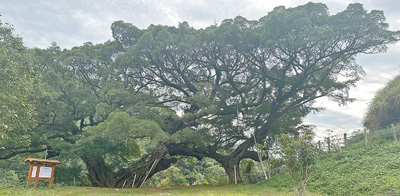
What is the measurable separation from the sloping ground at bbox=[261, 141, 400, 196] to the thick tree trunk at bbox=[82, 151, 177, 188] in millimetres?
6765

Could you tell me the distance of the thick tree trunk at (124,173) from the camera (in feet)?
48.4

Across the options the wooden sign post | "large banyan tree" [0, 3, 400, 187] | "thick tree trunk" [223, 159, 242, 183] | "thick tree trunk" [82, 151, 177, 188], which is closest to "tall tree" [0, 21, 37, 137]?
the wooden sign post

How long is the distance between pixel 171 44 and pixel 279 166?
11.1 m

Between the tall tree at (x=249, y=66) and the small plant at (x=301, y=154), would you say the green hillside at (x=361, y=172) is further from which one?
the tall tree at (x=249, y=66)

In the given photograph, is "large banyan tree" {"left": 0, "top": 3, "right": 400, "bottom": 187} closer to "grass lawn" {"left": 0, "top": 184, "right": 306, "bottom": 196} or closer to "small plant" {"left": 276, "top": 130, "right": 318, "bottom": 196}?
"grass lawn" {"left": 0, "top": 184, "right": 306, "bottom": 196}

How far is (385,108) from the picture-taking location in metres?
15.0

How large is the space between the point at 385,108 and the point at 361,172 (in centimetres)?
794

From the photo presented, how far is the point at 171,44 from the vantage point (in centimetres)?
1416

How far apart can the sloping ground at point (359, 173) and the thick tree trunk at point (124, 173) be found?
676 cm

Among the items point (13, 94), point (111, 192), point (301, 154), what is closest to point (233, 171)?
point (111, 192)

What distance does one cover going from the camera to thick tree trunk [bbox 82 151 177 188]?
14.7 m

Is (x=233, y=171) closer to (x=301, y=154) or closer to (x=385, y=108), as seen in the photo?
(x=301, y=154)

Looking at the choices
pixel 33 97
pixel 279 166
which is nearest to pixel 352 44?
pixel 279 166

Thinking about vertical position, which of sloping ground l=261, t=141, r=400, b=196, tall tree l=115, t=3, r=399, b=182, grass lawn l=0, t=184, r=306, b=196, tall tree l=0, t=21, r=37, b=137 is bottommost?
grass lawn l=0, t=184, r=306, b=196
